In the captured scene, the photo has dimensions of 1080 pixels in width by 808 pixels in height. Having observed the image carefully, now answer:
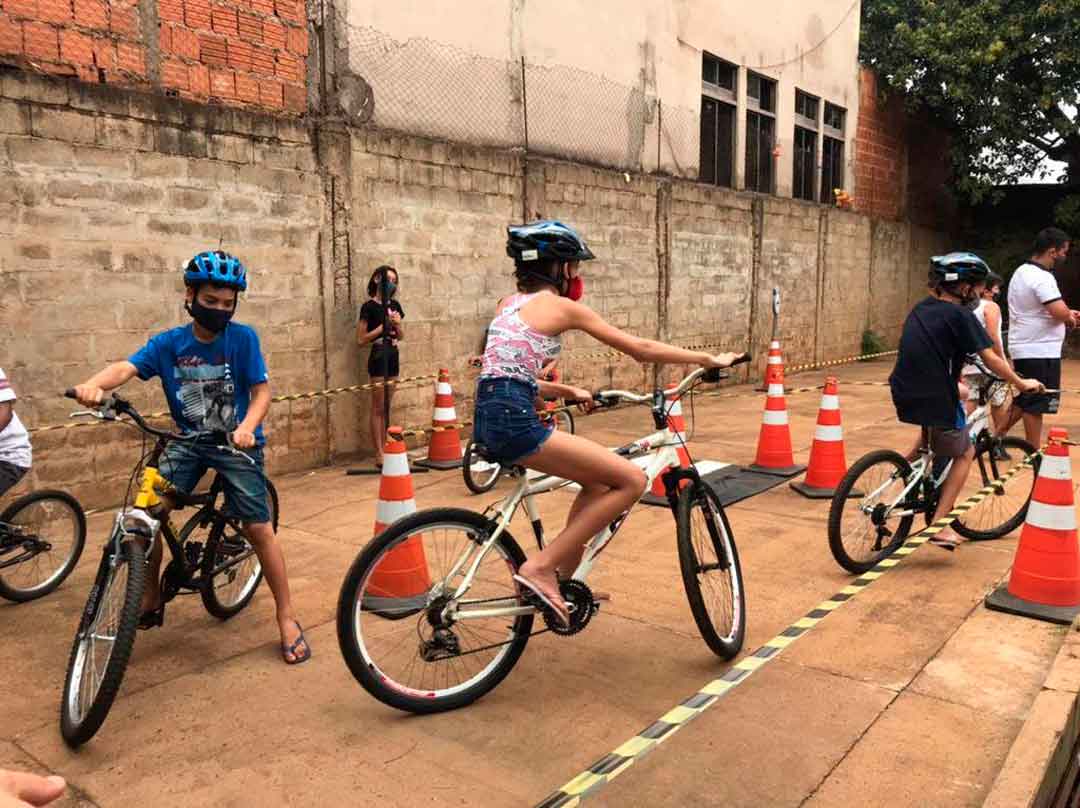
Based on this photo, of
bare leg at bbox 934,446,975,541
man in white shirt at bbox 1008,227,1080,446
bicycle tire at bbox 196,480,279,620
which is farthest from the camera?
man in white shirt at bbox 1008,227,1080,446

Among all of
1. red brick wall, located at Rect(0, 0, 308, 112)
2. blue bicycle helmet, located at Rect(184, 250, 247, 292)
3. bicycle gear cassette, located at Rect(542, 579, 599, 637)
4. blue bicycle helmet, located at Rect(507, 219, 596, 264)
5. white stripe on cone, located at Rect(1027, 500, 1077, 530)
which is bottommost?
bicycle gear cassette, located at Rect(542, 579, 599, 637)

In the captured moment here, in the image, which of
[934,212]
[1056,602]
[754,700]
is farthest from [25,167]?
[934,212]

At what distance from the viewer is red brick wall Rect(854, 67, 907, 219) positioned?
1769 cm

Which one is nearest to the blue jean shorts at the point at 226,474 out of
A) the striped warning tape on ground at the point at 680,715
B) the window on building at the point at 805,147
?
the striped warning tape on ground at the point at 680,715

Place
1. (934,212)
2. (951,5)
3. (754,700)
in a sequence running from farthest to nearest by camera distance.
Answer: (934,212)
(951,5)
(754,700)

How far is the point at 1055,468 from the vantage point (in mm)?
4320

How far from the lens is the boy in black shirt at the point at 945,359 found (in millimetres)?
4801

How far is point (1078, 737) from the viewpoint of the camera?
11.7 ft

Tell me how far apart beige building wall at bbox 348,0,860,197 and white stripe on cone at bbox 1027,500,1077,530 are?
21.3 ft

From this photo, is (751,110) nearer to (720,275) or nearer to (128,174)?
(720,275)

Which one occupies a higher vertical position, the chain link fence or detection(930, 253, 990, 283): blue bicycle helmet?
the chain link fence

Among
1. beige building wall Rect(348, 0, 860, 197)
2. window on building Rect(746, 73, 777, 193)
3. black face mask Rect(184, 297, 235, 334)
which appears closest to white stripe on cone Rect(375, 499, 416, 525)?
black face mask Rect(184, 297, 235, 334)

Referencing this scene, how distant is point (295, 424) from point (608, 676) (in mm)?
4741

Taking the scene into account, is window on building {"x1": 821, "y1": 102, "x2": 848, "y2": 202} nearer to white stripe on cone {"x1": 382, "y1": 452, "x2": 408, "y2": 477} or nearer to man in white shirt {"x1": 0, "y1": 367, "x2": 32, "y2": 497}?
white stripe on cone {"x1": 382, "y1": 452, "x2": 408, "y2": 477}
